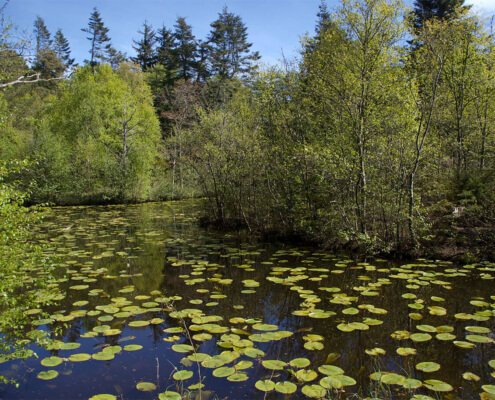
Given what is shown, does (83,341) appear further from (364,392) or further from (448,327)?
(448,327)

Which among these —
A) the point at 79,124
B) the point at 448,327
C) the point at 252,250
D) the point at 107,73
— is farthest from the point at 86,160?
the point at 448,327

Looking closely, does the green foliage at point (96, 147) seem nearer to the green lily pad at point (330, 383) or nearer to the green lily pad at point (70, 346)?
the green lily pad at point (70, 346)

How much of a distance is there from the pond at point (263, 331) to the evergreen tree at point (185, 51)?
109ft

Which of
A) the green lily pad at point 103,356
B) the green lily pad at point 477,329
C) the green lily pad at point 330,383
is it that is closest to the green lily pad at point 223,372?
the green lily pad at point 330,383

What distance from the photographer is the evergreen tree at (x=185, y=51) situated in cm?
3666

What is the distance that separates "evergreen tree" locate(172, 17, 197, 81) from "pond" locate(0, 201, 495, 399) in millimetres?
33234

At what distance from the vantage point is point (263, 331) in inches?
164

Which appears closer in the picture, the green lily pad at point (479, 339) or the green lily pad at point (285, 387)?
the green lily pad at point (285, 387)

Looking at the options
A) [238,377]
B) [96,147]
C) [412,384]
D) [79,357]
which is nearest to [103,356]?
[79,357]

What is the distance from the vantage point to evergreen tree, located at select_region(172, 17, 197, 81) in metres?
36.7

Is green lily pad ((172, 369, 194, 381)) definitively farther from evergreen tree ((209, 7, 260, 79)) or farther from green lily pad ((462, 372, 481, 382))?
evergreen tree ((209, 7, 260, 79))

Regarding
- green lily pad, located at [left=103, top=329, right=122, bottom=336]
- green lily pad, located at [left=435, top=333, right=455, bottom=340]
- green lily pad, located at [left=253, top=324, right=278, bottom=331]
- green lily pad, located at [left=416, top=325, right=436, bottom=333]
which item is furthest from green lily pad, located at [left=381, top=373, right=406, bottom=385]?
green lily pad, located at [left=103, top=329, right=122, bottom=336]

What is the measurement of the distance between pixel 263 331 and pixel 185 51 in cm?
3761

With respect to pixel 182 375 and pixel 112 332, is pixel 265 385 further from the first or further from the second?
pixel 112 332
